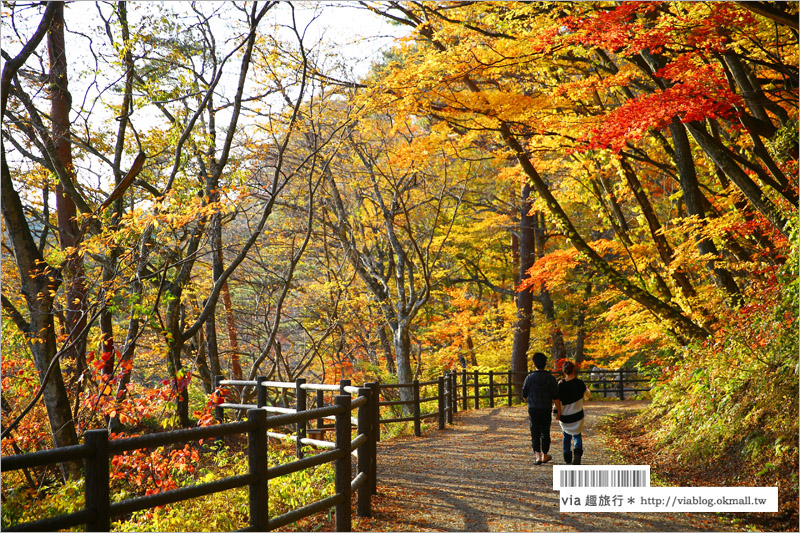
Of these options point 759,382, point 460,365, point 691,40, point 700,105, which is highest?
point 691,40

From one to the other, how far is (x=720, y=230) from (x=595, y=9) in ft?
13.4

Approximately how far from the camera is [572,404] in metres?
7.82

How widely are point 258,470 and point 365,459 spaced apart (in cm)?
209

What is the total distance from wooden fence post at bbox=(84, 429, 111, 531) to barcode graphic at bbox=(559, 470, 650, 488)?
4765 millimetres

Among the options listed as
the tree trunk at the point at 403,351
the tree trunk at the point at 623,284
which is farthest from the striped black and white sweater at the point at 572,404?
the tree trunk at the point at 403,351

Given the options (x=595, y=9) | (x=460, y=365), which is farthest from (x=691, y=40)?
(x=460, y=365)

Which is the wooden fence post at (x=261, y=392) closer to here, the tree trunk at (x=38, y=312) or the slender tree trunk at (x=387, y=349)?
the tree trunk at (x=38, y=312)

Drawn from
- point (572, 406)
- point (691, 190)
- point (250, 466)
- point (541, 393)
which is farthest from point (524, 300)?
point (250, 466)

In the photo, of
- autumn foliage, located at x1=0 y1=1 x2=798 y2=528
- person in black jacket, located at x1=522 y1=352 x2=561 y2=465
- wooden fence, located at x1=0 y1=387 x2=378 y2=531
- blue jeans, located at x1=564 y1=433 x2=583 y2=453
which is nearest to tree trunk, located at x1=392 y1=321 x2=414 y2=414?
autumn foliage, located at x1=0 y1=1 x2=798 y2=528

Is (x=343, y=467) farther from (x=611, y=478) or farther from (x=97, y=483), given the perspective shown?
(x=611, y=478)

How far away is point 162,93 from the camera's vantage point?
10.3 m

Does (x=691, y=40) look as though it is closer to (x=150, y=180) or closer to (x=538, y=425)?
(x=538, y=425)

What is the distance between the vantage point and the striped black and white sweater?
7.82 metres

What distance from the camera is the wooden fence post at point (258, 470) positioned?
14.4 ft
